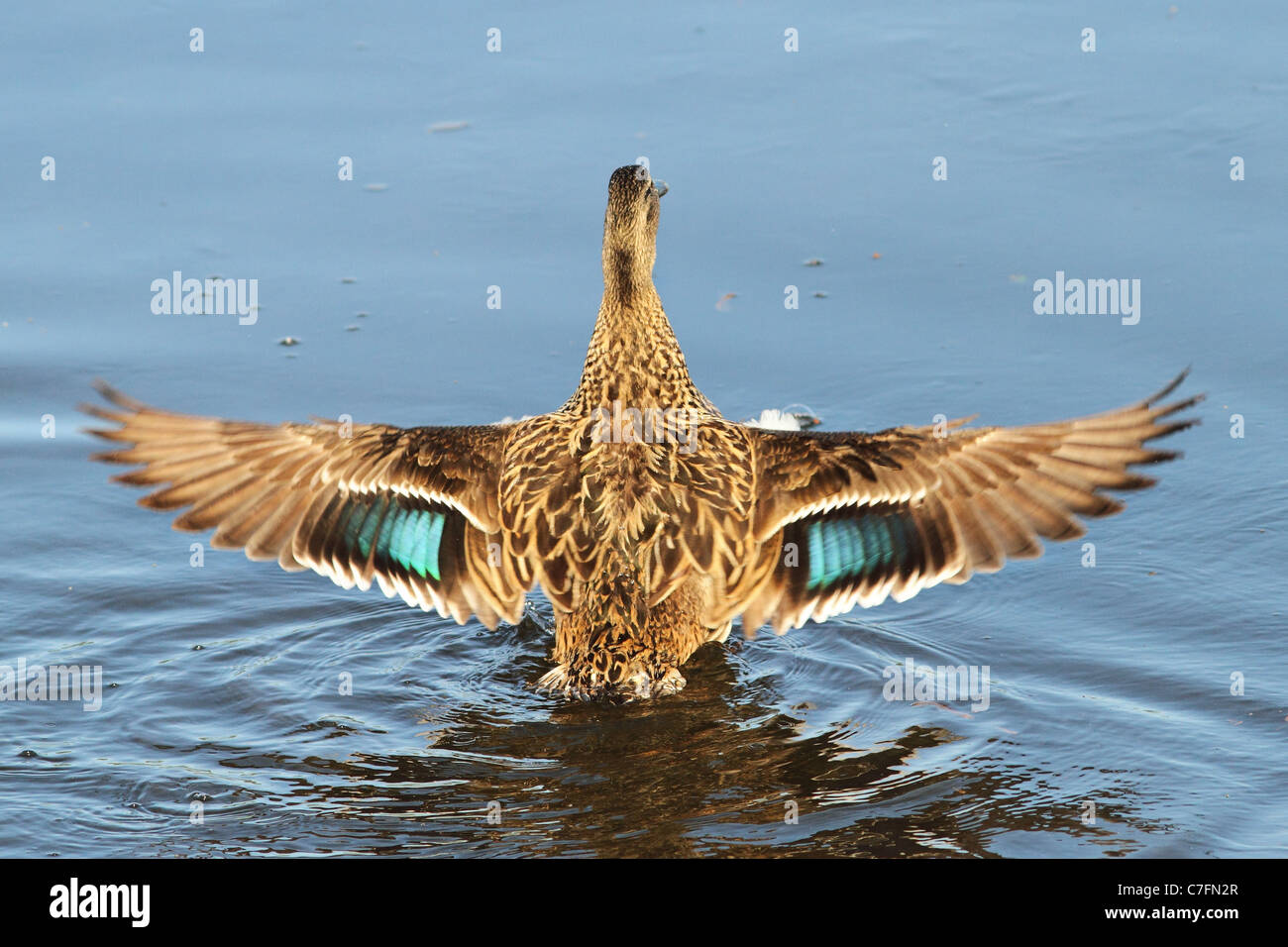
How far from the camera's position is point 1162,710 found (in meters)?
6.16

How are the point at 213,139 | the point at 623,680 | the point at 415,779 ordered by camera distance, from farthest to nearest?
1. the point at 213,139
2. the point at 623,680
3. the point at 415,779

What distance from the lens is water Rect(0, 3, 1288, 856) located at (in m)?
5.80

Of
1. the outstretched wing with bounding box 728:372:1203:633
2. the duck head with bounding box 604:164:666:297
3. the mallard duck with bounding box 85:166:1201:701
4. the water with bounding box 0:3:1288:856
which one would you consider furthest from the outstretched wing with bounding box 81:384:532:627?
the outstretched wing with bounding box 728:372:1203:633

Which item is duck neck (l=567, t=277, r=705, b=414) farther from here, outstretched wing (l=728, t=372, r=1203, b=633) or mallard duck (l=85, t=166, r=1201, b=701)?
outstretched wing (l=728, t=372, r=1203, b=633)

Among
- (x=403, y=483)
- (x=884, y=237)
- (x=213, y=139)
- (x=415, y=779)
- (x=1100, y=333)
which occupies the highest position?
(x=213, y=139)

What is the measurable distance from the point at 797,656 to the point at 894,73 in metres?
4.78

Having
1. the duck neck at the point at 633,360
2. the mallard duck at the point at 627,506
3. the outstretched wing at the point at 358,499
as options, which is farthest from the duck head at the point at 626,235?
the outstretched wing at the point at 358,499

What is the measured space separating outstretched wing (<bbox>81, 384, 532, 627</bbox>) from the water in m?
0.38

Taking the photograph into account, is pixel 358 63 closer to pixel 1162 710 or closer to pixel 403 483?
pixel 403 483

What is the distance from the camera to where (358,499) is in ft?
22.0

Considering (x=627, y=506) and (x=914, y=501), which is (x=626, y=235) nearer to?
(x=627, y=506)

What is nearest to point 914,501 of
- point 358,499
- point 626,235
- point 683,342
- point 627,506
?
point 627,506

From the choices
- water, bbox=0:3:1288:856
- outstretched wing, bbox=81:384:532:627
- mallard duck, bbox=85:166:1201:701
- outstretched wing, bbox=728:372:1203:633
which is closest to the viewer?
water, bbox=0:3:1288:856

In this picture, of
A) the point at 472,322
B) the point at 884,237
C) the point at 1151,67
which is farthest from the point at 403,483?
the point at 1151,67
